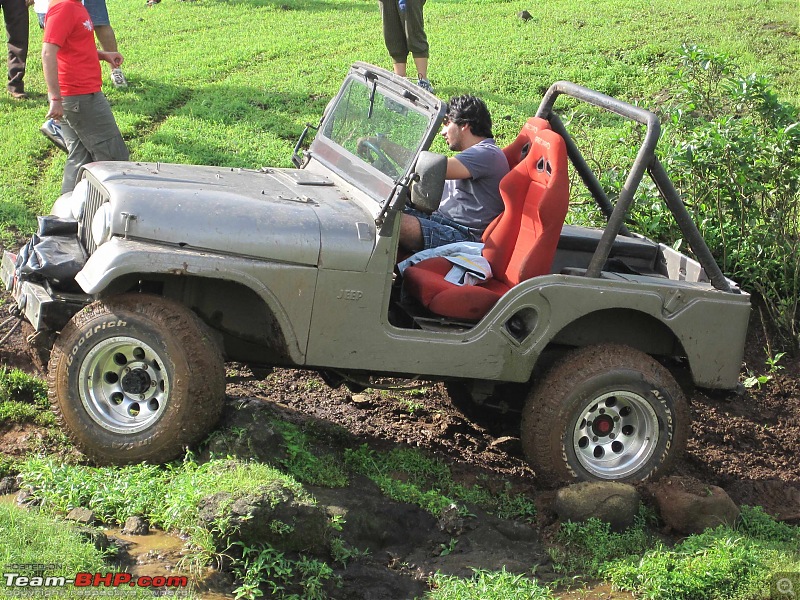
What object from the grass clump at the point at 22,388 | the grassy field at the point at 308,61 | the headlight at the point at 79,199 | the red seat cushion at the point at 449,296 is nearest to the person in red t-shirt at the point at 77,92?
the grassy field at the point at 308,61

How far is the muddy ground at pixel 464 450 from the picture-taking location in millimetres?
4617

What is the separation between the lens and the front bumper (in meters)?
4.84

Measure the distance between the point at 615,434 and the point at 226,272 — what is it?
2353 mm

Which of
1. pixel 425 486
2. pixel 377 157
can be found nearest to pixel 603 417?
pixel 425 486

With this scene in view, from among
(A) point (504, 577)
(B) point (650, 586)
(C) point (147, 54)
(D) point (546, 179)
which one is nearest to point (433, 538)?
(A) point (504, 577)

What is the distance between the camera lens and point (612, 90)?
38.0 feet

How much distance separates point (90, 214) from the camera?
206 inches

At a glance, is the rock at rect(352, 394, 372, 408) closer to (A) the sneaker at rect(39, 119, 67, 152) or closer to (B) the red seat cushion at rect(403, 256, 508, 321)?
(B) the red seat cushion at rect(403, 256, 508, 321)

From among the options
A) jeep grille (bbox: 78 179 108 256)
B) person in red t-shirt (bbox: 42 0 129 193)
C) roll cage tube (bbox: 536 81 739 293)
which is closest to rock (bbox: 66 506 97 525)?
jeep grille (bbox: 78 179 108 256)

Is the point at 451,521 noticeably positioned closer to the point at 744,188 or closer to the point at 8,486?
the point at 8,486

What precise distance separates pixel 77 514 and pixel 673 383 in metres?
3.13

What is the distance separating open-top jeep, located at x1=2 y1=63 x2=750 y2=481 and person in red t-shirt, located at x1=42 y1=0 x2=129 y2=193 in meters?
1.93

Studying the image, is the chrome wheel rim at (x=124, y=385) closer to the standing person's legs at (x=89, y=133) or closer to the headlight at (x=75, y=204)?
the headlight at (x=75, y=204)

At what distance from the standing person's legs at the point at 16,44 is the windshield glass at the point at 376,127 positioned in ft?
21.4
